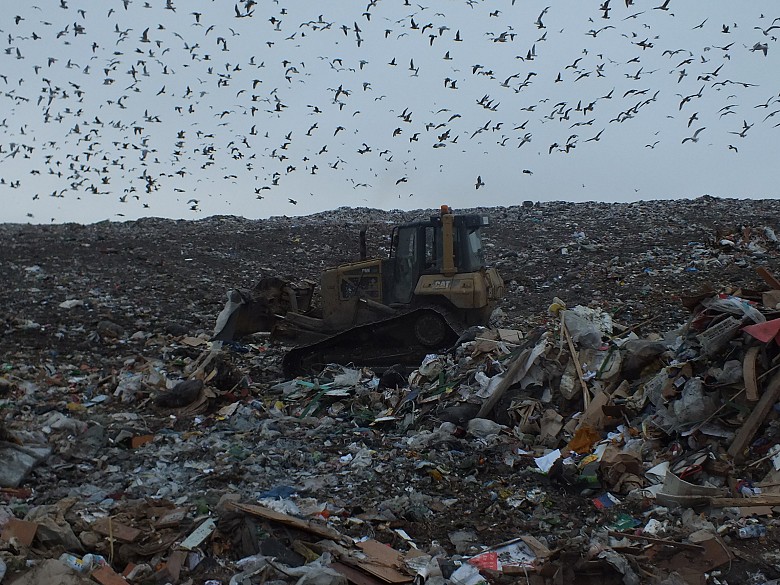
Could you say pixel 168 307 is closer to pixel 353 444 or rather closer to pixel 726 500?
pixel 353 444

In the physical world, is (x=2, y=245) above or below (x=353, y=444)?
above

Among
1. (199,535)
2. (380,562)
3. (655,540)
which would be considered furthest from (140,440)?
(655,540)

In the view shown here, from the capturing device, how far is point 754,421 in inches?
180

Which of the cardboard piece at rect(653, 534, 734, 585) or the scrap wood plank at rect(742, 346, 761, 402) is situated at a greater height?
the scrap wood plank at rect(742, 346, 761, 402)

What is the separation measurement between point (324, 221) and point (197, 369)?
43.7 feet

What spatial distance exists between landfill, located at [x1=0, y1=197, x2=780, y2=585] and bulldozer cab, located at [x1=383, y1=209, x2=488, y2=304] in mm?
1366

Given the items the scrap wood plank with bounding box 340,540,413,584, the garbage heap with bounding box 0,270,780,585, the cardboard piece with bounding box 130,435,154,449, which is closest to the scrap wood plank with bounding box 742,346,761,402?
the garbage heap with bounding box 0,270,780,585

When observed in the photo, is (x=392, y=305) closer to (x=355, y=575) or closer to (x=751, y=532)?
(x=751, y=532)

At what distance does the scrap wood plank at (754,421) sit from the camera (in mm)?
4551

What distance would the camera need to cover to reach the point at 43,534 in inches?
136

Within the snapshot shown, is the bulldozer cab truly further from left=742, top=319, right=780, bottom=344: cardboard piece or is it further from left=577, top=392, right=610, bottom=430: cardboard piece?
left=742, top=319, right=780, bottom=344: cardboard piece

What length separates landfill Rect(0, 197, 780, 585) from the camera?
3422 mm

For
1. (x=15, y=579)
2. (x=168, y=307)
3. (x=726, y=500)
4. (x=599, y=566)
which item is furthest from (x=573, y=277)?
(x=15, y=579)

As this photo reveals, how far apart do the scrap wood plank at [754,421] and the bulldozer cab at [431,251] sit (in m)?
4.23
